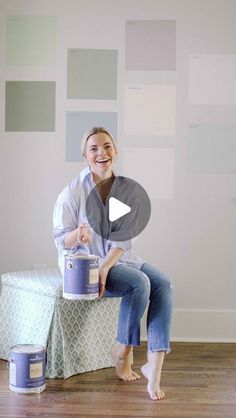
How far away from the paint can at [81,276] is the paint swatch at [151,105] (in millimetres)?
1152

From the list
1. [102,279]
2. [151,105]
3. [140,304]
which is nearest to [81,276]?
[102,279]

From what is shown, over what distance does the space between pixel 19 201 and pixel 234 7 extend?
1.55 meters

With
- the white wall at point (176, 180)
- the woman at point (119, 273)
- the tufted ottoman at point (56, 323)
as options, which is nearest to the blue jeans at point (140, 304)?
the woman at point (119, 273)

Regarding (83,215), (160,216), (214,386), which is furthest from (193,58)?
(214,386)

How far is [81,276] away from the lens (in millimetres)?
2242

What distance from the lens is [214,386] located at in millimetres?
2406

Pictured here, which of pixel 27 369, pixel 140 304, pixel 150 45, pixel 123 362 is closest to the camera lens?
pixel 27 369

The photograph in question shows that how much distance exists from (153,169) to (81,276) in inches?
44.2

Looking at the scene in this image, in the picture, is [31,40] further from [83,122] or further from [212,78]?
[212,78]

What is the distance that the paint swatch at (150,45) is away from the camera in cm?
318

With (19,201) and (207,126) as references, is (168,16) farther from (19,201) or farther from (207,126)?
(19,201)

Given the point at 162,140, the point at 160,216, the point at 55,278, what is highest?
the point at 162,140

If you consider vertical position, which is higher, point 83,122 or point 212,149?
point 83,122
